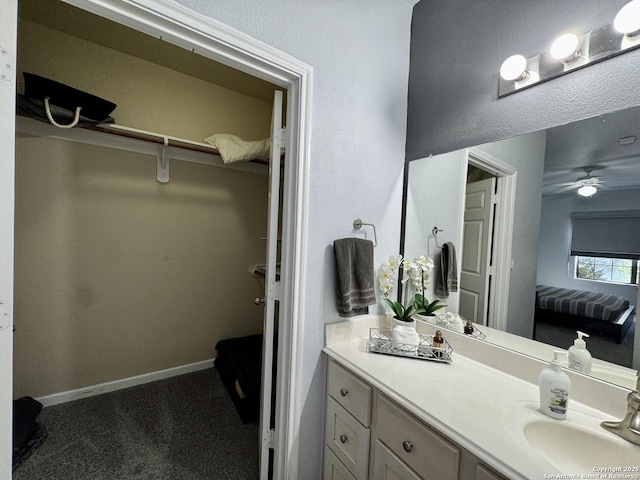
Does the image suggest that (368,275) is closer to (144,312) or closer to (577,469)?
(577,469)

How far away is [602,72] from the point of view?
905 mm

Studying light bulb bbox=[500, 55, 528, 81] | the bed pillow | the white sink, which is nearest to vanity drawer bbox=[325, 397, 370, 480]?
the white sink

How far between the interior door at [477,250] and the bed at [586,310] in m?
0.22

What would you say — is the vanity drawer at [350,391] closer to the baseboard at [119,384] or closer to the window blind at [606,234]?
the window blind at [606,234]

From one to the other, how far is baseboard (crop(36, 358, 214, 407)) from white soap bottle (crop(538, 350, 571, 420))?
97.8 inches

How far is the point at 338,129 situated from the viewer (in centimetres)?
129

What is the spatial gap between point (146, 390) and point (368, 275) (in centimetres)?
208

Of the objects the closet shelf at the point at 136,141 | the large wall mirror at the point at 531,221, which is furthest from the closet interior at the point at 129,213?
the large wall mirror at the point at 531,221

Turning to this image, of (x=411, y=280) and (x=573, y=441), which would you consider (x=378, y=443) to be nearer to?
(x=573, y=441)

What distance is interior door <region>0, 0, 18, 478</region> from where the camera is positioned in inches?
26.6

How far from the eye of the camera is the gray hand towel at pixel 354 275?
1.26 metres

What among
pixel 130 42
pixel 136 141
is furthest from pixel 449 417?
pixel 130 42

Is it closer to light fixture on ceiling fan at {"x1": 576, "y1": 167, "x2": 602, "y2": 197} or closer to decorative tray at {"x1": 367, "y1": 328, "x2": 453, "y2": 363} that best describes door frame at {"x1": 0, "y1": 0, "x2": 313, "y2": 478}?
decorative tray at {"x1": 367, "y1": 328, "x2": 453, "y2": 363}

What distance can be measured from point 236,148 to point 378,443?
2.00 meters
